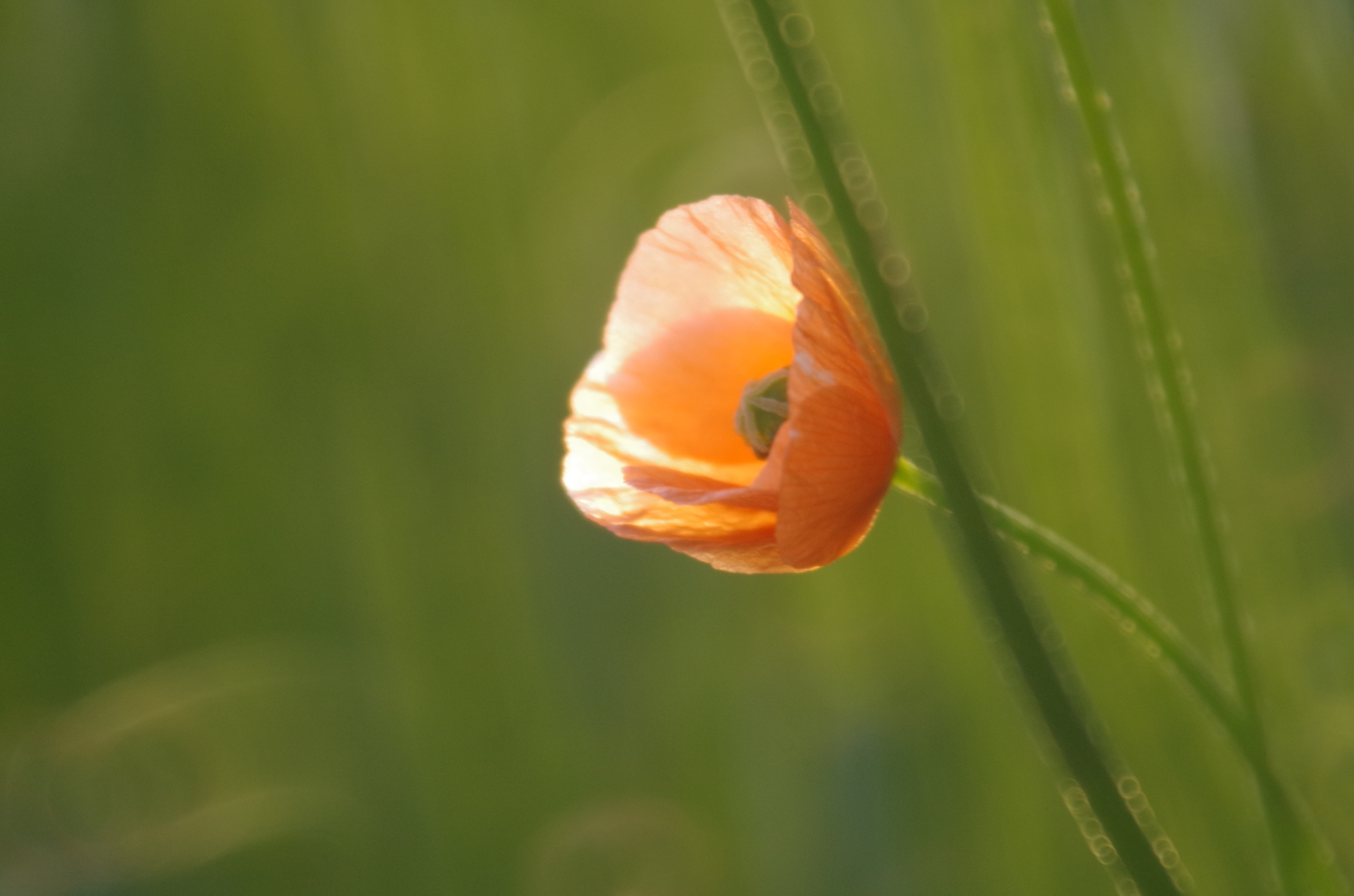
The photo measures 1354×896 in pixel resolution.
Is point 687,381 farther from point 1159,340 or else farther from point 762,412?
point 1159,340

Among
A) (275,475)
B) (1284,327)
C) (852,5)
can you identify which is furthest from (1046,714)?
(275,475)

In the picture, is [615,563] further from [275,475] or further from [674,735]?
[275,475]

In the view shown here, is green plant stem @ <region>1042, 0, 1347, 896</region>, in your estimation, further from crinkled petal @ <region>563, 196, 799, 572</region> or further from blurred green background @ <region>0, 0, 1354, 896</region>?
blurred green background @ <region>0, 0, 1354, 896</region>

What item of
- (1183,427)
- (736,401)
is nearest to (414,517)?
(736,401)

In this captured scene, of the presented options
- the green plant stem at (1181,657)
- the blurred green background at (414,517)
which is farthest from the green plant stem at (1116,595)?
the blurred green background at (414,517)

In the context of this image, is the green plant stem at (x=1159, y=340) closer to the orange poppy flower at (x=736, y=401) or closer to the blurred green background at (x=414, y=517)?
the orange poppy flower at (x=736, y=401)

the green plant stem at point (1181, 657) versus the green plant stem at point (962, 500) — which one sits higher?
the green plant stem at point (962, 500)
